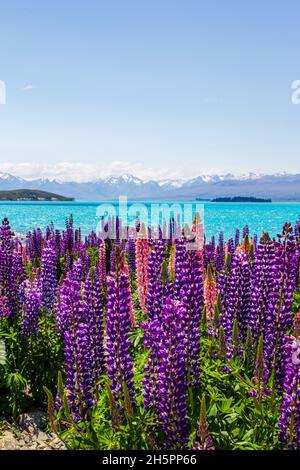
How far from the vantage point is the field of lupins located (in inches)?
170

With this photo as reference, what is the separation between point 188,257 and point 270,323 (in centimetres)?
132

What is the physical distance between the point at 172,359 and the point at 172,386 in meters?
0.26

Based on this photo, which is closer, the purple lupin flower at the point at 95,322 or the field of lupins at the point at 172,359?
the field of lupins at the point at 172,359

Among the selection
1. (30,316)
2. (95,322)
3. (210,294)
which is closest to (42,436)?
(30,316)

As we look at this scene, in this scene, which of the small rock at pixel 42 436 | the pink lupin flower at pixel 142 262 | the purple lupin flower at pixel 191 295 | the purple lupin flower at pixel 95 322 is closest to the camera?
the purple lupin flower at pixel 191 295

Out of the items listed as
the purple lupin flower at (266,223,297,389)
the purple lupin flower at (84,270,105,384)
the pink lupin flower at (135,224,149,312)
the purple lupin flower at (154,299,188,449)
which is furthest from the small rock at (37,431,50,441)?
the purple lupin flower at (266,223,297,389)

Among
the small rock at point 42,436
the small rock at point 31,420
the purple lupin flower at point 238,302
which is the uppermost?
the purple lupin flower at point 238,302

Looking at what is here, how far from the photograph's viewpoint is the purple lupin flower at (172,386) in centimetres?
426

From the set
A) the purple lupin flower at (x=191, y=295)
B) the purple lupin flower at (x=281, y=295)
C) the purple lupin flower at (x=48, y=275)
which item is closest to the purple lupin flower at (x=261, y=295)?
the purple lupin flower at (x=281, y=295)

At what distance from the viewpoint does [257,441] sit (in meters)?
4.53

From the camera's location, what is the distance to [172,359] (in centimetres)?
429

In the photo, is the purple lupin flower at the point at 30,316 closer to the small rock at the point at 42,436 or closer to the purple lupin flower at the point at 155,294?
the small rock at the point at 42,436
